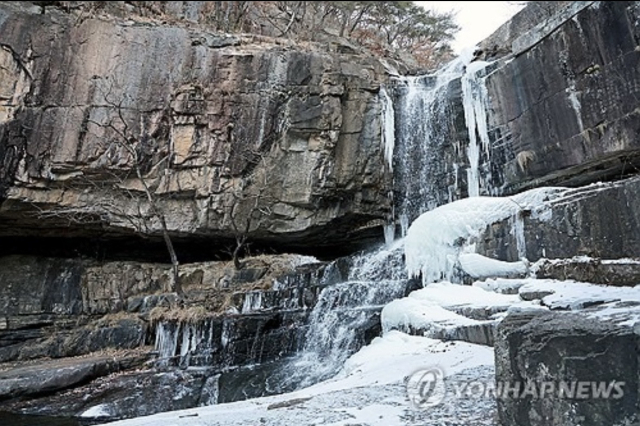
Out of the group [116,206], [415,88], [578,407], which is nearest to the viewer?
[578,407]

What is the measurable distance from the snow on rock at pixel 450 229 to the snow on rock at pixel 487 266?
0.35m

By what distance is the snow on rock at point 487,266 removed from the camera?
19.6ft

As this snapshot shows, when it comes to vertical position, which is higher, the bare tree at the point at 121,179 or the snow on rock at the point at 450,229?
the bare tree at the point at 121,179

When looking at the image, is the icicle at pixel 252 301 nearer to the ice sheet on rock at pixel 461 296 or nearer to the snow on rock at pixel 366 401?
the ice sheet on rock at pixel 461 296

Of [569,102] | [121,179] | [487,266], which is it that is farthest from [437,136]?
[121,179]

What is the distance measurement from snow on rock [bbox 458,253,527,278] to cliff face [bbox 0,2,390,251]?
538cm

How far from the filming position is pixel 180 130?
11.6 m

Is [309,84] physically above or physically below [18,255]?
above

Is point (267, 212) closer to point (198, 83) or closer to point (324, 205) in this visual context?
point (324, 205)

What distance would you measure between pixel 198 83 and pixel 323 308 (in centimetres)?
667

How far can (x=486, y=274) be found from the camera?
6.46 metres

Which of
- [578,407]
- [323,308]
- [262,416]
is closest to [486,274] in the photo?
[323,308]

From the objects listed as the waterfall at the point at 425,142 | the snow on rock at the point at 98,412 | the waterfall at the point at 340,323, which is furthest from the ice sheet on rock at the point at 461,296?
the waterfall at the point at 425,142

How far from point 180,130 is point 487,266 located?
8.12m
